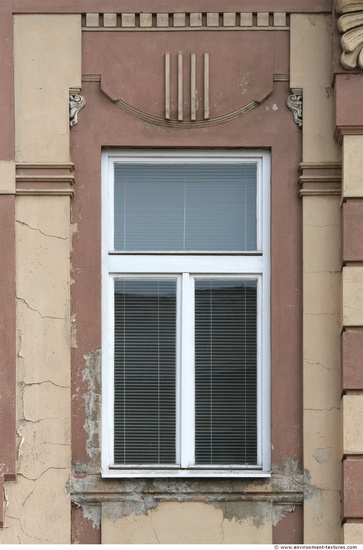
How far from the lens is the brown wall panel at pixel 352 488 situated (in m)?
7.68

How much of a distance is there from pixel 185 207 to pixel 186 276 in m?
0.49

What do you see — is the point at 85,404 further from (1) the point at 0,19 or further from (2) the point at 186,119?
(1) the point at 0,19

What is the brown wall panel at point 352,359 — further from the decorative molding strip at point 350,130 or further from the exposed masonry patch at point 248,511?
the decorative molding strip at point 350,130

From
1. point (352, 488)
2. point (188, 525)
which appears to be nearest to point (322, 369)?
point (352, 488)

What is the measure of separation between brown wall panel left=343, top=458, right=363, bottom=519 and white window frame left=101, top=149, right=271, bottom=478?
57cm

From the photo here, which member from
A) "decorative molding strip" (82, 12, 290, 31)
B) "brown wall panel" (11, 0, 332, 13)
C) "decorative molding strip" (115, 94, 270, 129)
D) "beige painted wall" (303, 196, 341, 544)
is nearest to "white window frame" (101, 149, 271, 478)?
"decorative molding strip" (115, 94, 270, 129)

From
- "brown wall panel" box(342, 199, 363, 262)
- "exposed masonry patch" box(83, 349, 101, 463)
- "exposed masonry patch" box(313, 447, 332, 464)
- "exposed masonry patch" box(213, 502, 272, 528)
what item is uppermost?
"brown wall panel" box(342, 199, 363, 262)

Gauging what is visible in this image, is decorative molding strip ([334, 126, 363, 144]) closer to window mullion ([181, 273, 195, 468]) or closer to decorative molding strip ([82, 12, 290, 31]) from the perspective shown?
decorative molding strip ([82, 12, 290, 31])

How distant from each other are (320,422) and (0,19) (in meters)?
3.48

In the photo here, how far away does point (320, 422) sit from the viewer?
A: 26.1 ft

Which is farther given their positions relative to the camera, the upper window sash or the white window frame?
the upper window sash

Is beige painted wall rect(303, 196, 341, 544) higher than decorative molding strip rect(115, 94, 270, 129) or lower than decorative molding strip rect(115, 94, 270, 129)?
lower

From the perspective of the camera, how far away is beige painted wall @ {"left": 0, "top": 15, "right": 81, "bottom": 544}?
7895 millimetres

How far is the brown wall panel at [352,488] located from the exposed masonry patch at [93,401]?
5.36ft
